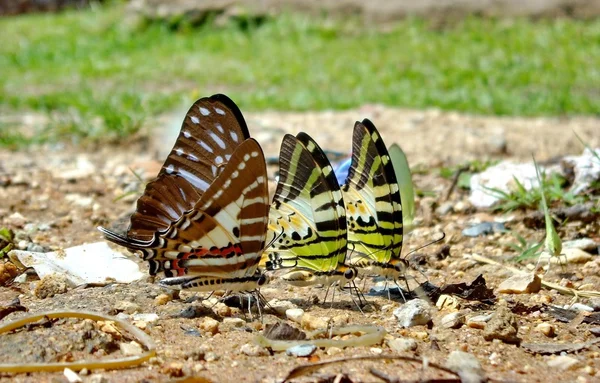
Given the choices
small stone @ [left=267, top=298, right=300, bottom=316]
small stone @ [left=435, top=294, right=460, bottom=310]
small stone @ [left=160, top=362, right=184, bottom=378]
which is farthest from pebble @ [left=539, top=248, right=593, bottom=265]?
small stone @ [left=160, top=362, right=184, bottom=378]

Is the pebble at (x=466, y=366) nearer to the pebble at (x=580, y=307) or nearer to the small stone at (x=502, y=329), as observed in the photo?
the small stone at (x=502, y=329)

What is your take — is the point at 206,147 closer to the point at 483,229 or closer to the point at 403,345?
the point at 403,345

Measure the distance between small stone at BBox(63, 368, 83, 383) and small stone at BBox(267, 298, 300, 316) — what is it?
0.86 meters

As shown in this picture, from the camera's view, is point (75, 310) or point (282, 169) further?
point (282, 169)

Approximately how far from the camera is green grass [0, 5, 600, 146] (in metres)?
7.70

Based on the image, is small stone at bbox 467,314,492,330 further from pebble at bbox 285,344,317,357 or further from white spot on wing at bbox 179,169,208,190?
white spot on wing at bbox 179,169,208,190

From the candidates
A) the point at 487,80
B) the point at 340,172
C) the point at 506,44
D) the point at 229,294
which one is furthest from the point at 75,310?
the point at 506,44

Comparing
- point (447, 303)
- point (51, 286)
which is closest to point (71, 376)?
point (51, 286)

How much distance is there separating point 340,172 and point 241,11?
794cm

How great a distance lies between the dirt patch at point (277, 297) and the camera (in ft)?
8.71

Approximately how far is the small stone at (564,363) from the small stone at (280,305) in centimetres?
95

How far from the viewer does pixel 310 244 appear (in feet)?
10.9

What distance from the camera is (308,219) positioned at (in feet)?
10.8

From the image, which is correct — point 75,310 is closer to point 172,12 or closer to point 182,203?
point 182,203
